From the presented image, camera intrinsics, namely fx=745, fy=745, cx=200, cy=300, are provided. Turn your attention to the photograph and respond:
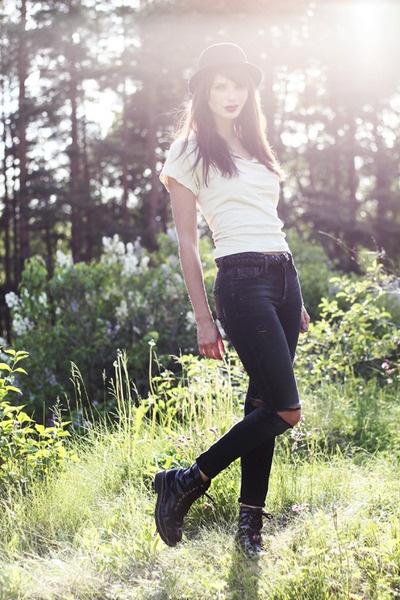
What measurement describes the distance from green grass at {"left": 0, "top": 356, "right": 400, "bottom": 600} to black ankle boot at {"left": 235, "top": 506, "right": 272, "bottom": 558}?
5cm

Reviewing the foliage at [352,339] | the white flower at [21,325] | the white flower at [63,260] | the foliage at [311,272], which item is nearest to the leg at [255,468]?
the foliage at [352,339]

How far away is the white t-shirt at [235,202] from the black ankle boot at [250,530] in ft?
3.54

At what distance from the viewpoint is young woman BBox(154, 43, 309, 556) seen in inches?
112

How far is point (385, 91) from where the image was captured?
1967cm

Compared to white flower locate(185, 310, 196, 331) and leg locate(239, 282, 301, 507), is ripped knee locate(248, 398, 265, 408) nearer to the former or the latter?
leg locate(239, 282, 301, 507)

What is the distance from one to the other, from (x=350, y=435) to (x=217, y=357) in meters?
2.25

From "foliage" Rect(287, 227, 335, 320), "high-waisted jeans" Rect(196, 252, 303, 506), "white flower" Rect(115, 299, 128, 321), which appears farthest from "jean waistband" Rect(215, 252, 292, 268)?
"foliage" Rect(287, 227, 335, 320)

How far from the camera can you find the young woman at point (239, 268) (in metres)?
2.84

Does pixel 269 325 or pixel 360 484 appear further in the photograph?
pixel 360 484

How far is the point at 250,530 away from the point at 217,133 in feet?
5.38

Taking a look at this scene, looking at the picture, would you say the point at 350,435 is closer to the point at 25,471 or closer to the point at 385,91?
the point at 25,471

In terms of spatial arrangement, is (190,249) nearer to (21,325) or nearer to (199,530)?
(199,530)

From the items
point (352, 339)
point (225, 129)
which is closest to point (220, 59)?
point (225, 129)

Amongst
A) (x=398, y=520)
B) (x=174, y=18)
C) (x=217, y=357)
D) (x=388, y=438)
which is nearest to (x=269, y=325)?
(x=217, y=357)
